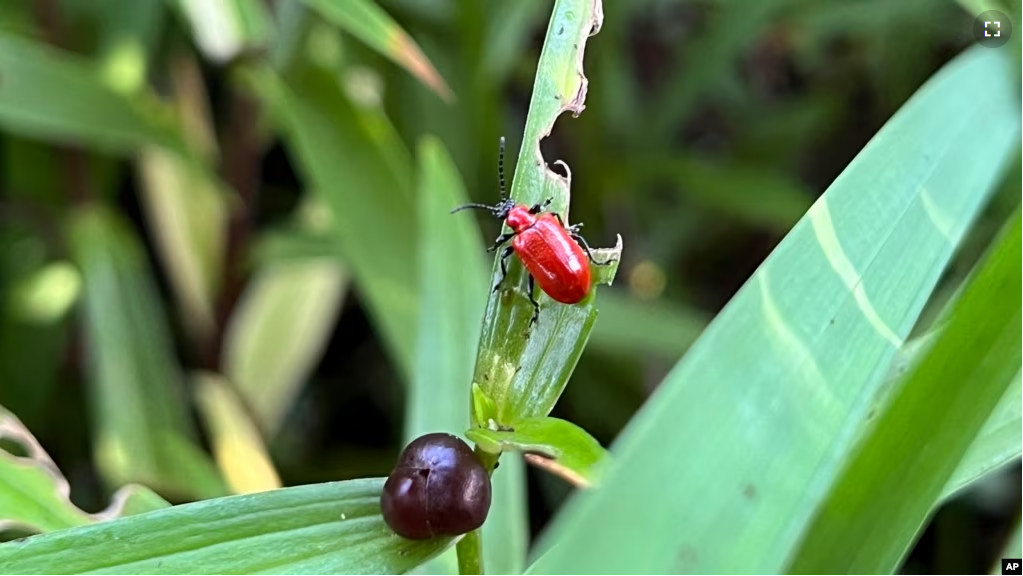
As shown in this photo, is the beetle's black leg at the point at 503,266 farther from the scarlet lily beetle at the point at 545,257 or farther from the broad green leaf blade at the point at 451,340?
the broad green leaf blade at the point at 451,340

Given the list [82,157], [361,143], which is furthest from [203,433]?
[361,143]

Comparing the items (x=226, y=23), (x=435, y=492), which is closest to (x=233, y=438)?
(x=226, y=23)

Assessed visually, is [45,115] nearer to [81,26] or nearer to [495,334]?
[81,26]

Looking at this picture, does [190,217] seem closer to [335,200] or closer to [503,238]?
[335,200]

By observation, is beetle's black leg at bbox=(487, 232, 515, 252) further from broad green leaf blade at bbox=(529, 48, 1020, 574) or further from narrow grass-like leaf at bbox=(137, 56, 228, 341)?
narrow grass-like leaf at bbox=(137, 56, 228, 341)

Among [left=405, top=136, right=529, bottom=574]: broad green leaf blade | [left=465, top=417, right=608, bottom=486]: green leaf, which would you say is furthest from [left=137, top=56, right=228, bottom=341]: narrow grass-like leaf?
[left=465, top=417, right=608, bottom=486]: green leaf

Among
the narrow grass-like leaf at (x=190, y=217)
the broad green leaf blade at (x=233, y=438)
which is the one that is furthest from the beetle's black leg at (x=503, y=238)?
the narrow grass-like leaf at (x=190, y=217)
